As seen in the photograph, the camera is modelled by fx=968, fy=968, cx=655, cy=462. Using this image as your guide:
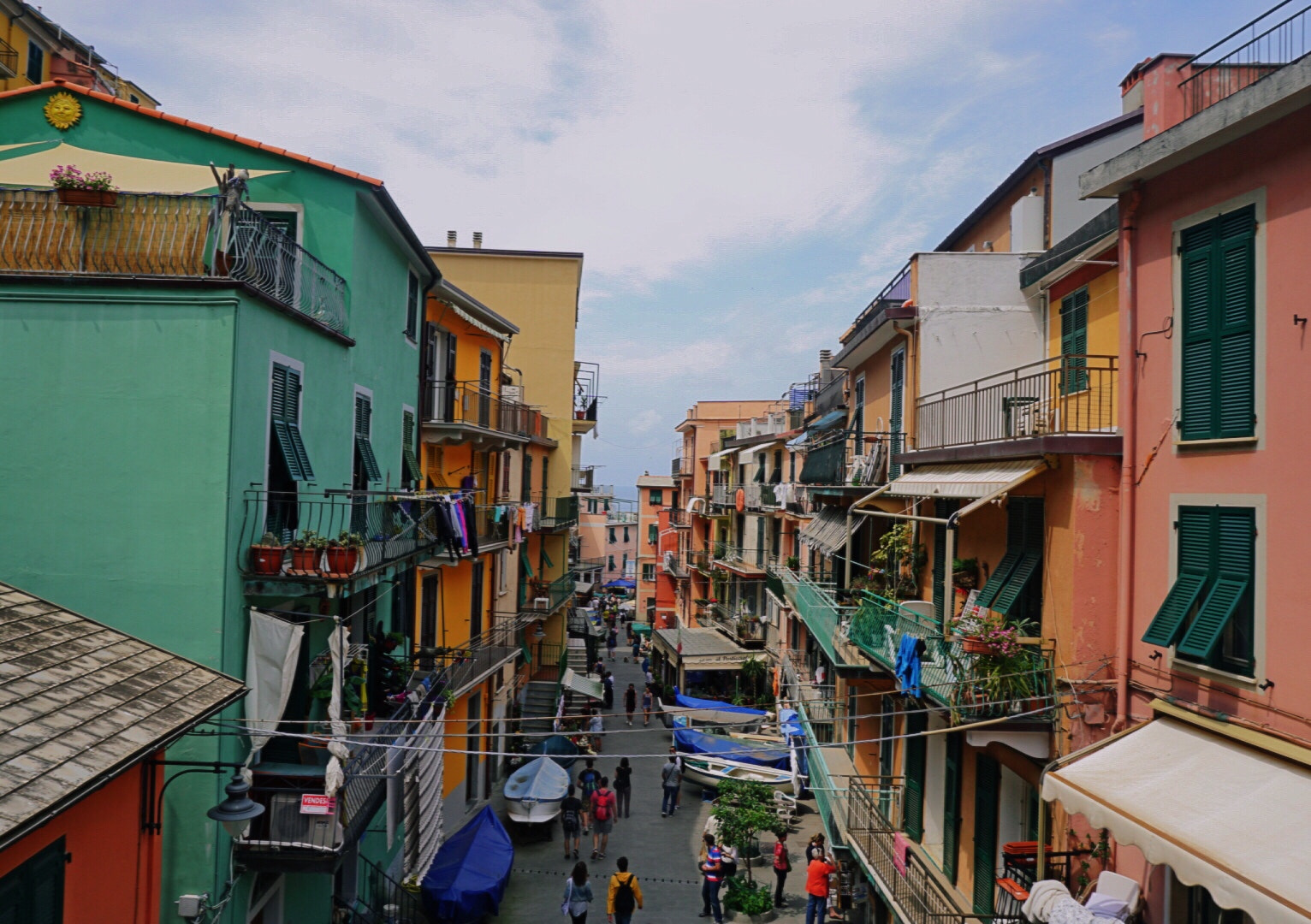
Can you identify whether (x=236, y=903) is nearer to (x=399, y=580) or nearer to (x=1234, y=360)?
(x=399, y=580)

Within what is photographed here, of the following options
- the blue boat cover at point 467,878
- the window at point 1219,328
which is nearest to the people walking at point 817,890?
the blue boat cover at point 467,878

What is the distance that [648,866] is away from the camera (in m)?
23.4

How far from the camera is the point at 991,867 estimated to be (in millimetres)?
13641

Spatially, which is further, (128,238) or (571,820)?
(571,820)

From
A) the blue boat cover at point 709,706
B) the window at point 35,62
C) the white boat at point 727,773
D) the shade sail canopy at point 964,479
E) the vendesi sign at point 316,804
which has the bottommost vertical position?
the white boat at point 727,773

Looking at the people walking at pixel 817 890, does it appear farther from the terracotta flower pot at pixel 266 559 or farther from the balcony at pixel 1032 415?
the terracotta flower pot at pixel 266 559

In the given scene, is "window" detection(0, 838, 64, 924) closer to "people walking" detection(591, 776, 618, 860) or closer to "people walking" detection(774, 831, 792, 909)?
"people walking" detection(774, 831, 792, 909)

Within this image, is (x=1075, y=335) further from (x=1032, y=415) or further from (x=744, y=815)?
(x=744, y=815)

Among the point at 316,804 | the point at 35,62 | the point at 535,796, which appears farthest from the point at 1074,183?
the point at 35,62

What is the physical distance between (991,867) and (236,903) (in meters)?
9.88

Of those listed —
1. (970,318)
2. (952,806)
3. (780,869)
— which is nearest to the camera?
(952,806)

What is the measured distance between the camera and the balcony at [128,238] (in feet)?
34.1

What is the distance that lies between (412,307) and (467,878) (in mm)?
11131

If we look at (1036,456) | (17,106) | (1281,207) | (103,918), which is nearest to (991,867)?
(1036,456)
